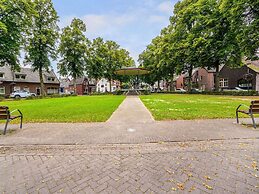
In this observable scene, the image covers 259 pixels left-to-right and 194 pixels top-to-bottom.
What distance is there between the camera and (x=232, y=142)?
16.2ft

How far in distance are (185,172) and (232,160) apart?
1.29m

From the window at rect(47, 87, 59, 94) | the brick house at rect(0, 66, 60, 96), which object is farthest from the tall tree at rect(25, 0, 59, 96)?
the window at rect(47, 87, 59, 94)

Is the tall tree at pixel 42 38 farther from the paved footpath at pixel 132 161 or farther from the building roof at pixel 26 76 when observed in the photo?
the paved footpath at pixel 132 161

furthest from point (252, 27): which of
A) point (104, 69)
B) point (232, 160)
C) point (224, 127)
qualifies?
point (104, 69)

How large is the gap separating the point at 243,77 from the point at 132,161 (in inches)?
1703

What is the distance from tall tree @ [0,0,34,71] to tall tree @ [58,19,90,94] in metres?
14.3

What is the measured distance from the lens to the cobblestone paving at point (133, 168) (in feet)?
9.16

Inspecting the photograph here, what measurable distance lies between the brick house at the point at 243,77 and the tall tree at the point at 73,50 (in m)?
35.4

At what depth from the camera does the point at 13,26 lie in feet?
86.1

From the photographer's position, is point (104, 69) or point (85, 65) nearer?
point (85, 65)

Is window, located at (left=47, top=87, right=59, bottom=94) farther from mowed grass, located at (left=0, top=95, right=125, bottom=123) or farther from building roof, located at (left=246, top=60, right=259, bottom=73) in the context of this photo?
building roof, located at (left=246, top=60, right=259, bottom=73)

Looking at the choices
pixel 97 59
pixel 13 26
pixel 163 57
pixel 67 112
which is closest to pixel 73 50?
pixel 97 59

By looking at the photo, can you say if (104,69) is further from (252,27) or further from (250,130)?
(250,130)

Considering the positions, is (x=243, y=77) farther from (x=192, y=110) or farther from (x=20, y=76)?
(x=20, y=76)
